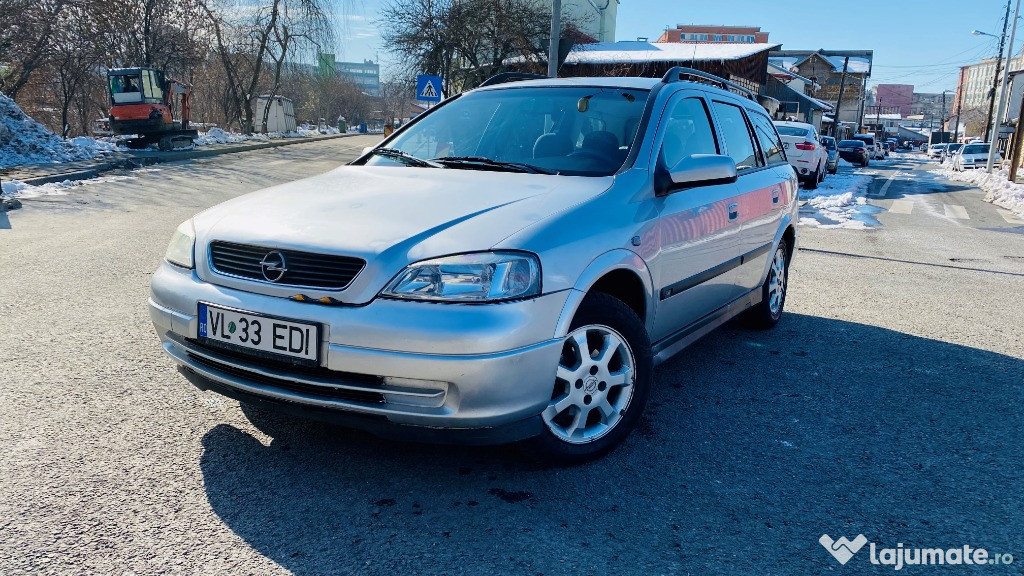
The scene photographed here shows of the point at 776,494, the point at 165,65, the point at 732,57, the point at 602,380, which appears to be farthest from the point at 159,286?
the point at 165,65

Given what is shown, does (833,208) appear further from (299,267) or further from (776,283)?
(299,267)

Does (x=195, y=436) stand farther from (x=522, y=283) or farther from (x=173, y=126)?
(x=173, y=126)

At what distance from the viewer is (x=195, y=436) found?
3.12m

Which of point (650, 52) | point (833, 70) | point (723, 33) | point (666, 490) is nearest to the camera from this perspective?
point (666, 490)

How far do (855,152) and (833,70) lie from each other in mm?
37540

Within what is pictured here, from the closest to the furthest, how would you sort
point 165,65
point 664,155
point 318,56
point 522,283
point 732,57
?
point 522,283, point 664,155, point 732,57, point 165,65, point 318,56

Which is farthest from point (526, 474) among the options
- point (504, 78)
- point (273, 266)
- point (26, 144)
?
point (26, 144)

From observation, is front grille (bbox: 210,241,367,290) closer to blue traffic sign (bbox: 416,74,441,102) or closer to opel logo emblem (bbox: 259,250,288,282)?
opel logo emblem (bbox: 259,250,288,282)

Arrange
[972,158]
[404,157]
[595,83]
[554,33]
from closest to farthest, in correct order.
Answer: [404,157] → [595,83] → [554,33] → [972,158]

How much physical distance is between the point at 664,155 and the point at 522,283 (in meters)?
1.39

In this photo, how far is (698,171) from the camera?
3416 mm

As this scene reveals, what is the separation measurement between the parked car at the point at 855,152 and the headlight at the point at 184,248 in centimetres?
3909

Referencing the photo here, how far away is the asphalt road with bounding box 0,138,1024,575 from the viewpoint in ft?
7.68

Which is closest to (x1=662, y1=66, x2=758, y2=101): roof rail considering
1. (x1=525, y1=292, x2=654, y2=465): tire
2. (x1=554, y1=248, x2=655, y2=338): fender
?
(x1=554, y1=248, x2=655, y2=338): fender
